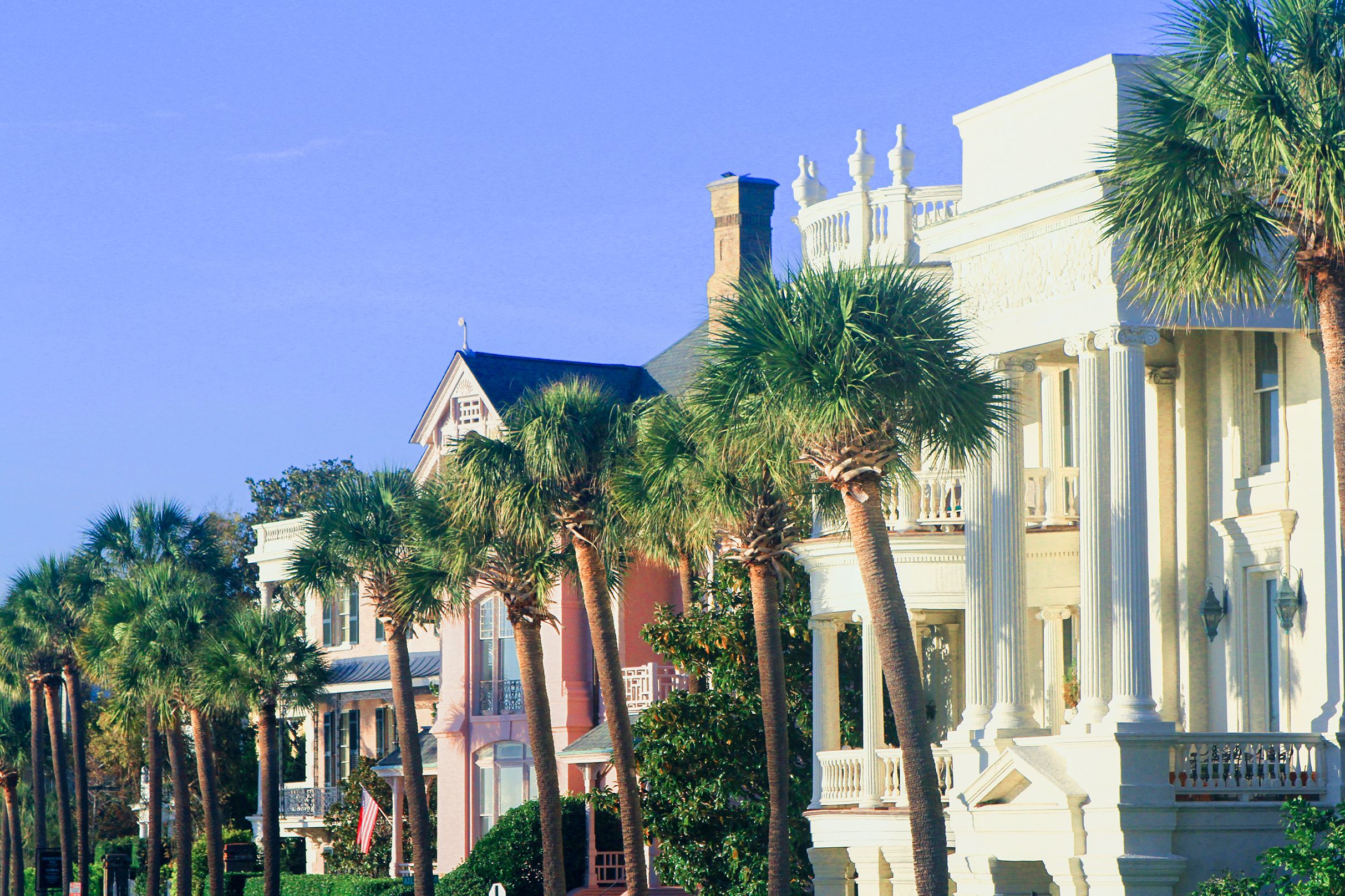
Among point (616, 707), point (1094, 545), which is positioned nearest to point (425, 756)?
point (616, 707)

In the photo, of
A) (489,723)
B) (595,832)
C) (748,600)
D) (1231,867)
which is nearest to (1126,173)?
(1231,867)

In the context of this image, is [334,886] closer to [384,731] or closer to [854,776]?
[384,731]

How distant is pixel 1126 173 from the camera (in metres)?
22.7

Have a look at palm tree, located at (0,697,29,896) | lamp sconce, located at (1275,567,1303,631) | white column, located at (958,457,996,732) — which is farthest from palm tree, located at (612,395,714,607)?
palm tree, located at (0,697,29,896)

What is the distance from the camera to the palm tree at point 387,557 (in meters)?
39.0

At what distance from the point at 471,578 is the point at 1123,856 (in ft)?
46.1

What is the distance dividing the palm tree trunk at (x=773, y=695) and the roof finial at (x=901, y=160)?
304 inches

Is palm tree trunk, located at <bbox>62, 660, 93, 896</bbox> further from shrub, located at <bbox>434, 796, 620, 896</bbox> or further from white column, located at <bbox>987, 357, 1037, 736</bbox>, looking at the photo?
white column, located at <bbox>987, 357, 1037, 736</bbox>

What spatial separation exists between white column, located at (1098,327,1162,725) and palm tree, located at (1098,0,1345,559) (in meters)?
3.10

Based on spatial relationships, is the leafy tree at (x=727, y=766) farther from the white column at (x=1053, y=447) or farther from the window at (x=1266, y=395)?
the window at (x=1266, y=395)

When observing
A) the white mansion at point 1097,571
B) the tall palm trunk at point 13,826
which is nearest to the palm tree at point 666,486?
the white mansion at point 1097,571

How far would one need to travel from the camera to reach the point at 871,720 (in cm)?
3173

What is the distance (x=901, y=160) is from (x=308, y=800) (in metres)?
35.9

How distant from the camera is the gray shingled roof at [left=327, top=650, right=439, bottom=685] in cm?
5628
